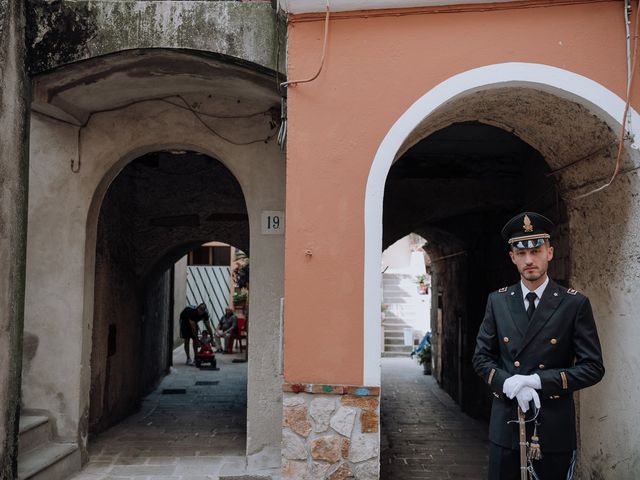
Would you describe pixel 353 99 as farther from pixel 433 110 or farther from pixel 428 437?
pixel 428 437

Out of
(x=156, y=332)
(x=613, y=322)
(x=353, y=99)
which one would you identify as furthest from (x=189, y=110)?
(x=156, y=332)

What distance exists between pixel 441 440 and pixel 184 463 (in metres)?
3.35

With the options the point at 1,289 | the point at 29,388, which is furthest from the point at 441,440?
the point at 1,289

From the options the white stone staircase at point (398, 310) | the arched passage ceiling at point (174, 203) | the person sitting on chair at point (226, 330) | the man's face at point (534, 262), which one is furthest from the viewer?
the white stone staircase at point (398, 310)

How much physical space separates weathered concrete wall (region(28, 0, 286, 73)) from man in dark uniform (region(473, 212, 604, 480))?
100 inches

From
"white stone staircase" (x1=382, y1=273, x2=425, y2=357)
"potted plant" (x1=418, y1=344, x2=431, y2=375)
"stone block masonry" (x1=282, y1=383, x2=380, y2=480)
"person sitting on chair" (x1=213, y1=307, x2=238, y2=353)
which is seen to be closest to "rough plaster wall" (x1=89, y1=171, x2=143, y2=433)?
"stone block masonry" (x1=282, y1=383, x2=380, y2=480)

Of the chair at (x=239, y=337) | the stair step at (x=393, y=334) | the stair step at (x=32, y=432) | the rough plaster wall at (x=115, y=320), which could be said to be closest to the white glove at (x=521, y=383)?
the stair step at (x=32, y=432)

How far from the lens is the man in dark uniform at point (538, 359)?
123 inches

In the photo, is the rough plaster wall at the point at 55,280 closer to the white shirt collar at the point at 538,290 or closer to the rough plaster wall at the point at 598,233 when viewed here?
the rough plaster wall at the point at 598,233

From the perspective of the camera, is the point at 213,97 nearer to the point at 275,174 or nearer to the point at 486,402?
the point at 275,174

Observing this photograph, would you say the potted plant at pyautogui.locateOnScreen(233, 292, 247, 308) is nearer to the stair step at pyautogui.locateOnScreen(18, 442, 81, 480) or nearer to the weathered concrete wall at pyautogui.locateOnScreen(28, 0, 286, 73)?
the stair step at pyautogui.locateOnScreen(18, 442, 81, 480)

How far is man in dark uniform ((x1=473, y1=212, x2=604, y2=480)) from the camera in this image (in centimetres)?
312

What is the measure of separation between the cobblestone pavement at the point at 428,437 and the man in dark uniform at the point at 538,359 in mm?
2817

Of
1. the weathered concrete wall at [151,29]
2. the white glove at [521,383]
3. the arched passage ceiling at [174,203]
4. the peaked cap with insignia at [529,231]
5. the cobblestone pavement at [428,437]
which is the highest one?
the weathered concrete wall at [151,29]
